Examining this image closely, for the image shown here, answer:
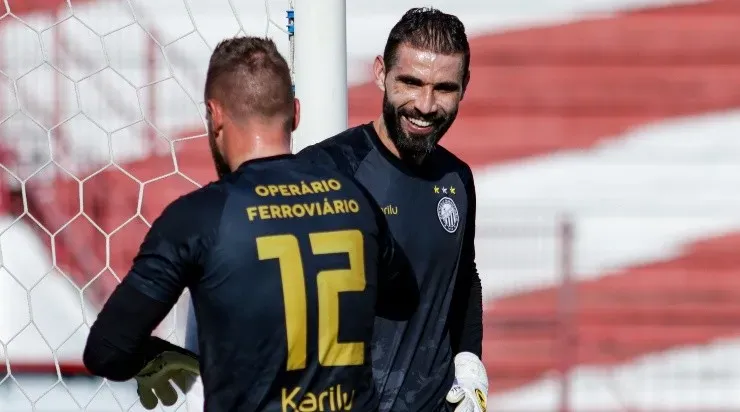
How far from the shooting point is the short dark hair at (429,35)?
2.63 meters

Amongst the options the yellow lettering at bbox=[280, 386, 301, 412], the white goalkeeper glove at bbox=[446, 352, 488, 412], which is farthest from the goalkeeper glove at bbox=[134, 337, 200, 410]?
the white goalkeeper glove at bbox=[446, 352, 488, 412]

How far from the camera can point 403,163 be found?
2.68 meters

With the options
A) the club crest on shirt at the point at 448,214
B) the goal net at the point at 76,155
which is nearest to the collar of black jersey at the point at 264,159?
the club crest on shirt at the point at 448,214

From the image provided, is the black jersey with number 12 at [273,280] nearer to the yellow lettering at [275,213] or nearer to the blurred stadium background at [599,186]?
the yellow lettering at [275,213]

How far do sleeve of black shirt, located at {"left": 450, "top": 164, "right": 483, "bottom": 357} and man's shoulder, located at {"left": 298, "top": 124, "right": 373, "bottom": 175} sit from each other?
29 centimetres

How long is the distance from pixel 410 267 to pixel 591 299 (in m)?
4.06

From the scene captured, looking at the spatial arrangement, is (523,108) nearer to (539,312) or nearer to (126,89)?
(539,312)

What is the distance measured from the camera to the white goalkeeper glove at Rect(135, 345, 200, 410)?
2154mm

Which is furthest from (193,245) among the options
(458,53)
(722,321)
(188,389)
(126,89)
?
(722,321)

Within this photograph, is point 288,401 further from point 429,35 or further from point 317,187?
point 429,35

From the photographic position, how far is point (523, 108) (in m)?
6.51

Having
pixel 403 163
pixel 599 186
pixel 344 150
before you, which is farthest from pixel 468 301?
pixel 599 186

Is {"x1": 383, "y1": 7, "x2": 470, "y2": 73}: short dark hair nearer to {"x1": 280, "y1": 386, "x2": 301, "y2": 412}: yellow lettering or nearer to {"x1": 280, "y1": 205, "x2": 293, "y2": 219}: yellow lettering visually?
{"x1": 280, "y1": 205, "x2": 293, "y2": 219}: yellow lettering

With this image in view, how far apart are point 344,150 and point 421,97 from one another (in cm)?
20
